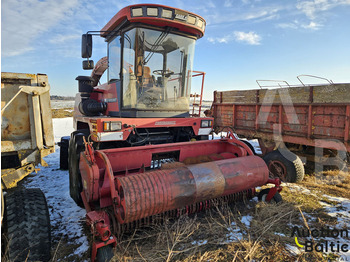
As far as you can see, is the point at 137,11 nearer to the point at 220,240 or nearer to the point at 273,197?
the point at 220,240

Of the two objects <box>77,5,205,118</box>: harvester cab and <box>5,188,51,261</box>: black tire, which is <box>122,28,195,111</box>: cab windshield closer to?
<box>77,5,205,118</box>: harvester cab

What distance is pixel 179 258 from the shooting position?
243 cm

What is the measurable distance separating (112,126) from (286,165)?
387 centimetres

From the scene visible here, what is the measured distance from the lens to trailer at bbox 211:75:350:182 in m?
4.36

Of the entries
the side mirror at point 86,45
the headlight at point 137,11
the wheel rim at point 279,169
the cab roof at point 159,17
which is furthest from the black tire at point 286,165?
the side mirror at point 86,45

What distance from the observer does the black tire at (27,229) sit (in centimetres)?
226

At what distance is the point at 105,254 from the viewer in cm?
225

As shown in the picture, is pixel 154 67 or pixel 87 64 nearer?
pixel 87 64

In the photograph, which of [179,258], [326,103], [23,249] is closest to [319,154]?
[326,103]

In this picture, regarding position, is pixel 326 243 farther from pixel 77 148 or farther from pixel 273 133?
pixel 77 148

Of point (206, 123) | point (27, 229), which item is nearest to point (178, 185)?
point (27, 229)

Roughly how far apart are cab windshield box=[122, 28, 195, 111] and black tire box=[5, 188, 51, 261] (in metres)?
2.05

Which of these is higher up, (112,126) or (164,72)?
(164,72)

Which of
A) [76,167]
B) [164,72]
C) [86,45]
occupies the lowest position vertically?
[76,167]
